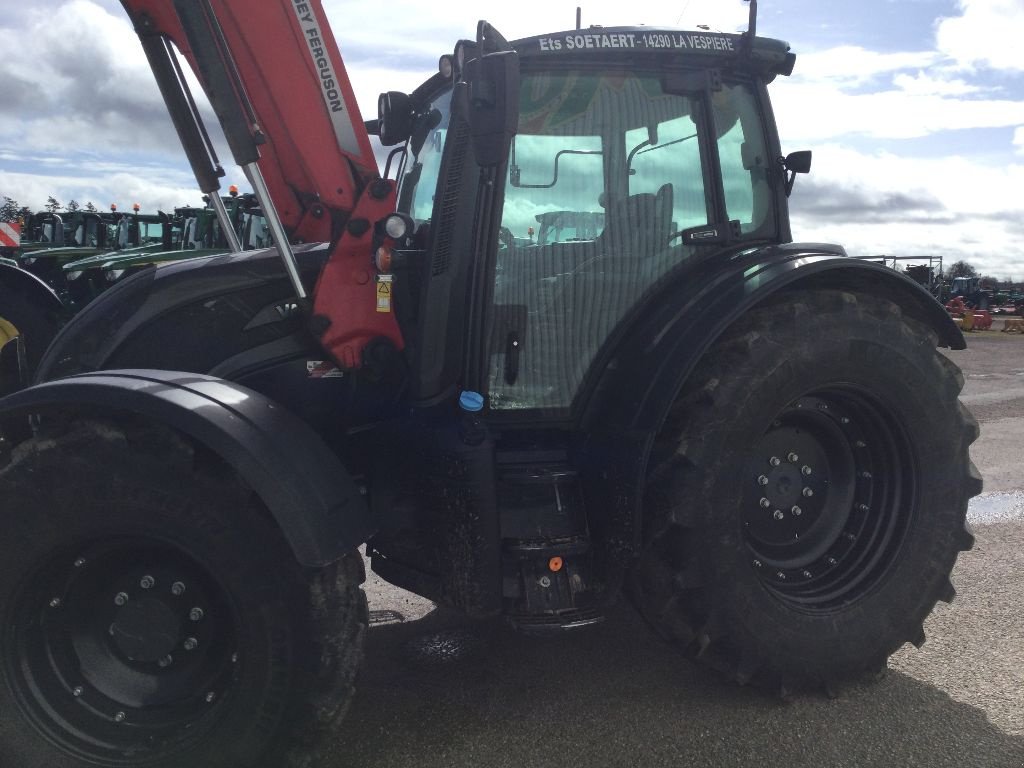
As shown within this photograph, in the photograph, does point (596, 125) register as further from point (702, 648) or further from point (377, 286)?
point (702, 648)

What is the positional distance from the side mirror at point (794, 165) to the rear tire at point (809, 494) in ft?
1.99

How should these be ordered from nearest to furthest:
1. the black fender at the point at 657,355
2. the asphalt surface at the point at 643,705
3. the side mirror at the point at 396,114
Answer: the asphalt surface at the point at 643,705, the black fender at the point at 657,355, the side mirror at the point at 396,114

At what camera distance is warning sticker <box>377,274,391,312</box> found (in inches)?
123

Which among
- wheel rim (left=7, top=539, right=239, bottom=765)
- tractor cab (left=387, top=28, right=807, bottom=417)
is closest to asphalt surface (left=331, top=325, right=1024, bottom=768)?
wheel rim (left=7, top=539, right=239, bottom=765)

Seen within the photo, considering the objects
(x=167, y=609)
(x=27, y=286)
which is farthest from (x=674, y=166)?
(x=27, y=286)

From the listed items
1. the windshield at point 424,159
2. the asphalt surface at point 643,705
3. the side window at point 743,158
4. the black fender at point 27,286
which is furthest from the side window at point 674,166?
the black fender at point 27,286

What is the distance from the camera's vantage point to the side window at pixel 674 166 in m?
3.26


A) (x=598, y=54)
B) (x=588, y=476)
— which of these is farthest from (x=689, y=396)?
(x=598, y=54)

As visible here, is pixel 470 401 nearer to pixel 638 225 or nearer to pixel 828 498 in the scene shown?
pixel 638 225

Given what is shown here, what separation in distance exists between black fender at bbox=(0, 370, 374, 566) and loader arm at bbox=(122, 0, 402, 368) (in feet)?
2.01

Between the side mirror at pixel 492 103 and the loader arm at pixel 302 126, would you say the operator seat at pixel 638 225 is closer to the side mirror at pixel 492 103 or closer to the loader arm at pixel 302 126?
the side mirror at pixel 492 103

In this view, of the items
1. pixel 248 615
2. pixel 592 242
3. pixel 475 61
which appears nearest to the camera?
pixel 248 615

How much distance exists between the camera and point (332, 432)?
3.31 meters

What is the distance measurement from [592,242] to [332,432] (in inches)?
46.4
